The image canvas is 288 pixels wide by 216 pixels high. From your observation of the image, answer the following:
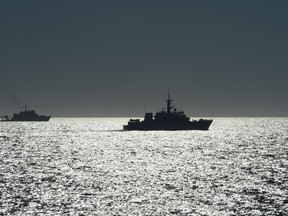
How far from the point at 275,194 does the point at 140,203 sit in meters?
17.8

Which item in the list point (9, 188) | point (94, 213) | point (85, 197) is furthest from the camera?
point (9, 188)

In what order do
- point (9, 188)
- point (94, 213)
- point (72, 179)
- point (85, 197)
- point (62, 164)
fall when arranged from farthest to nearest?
point (62, 164) < point (72, 179) < point (9, 188) < point (85, 197) < point (94, 213)

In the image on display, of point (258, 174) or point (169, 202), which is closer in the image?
point (169, 202)

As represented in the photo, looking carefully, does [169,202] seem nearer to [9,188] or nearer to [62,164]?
[9,188]

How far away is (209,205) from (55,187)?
24.8 metres

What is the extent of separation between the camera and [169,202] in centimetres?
5866

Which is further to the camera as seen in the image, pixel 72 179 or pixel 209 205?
pixel 72 179

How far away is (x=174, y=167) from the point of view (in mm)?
100938

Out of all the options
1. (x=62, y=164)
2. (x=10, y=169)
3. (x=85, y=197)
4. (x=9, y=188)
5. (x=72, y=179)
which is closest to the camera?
(x=85, y=197)

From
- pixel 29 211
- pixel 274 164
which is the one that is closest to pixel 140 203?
pixel 29 211

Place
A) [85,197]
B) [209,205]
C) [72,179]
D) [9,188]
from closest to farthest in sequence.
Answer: [209,205]
[85,197]
[9,188]
[72,179]

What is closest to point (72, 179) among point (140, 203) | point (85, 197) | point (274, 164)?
point (85, 197)

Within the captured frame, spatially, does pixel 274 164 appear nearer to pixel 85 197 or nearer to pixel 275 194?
pixel 275 194

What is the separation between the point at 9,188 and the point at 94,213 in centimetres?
2245
